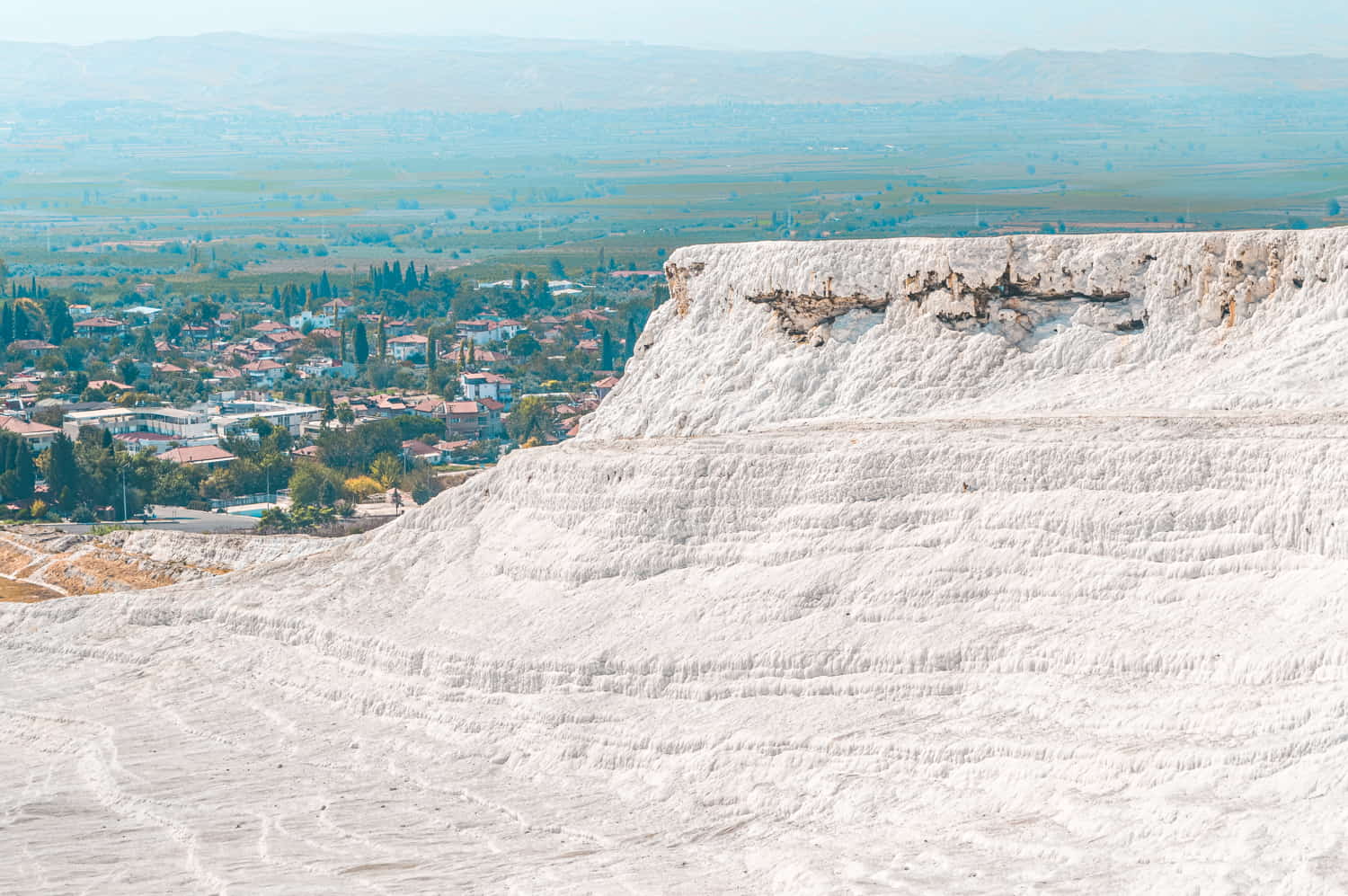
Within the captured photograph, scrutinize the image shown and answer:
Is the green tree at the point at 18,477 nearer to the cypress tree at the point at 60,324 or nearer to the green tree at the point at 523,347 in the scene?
the green tree at the point at 523,347

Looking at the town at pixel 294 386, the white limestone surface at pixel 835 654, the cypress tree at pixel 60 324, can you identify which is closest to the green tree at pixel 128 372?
the town at pixel 294 386

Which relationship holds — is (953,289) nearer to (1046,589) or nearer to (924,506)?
(924,506)

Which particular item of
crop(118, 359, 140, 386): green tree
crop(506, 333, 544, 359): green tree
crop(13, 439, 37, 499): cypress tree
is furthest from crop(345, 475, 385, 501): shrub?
crop(506, 333, 544, 359): green tree

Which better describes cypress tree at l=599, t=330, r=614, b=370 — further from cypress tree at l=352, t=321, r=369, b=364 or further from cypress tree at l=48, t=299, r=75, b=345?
cypress tree at l=48, t=299, r=75, b=345

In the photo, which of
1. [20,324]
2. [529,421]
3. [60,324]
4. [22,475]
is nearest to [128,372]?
[20,324]

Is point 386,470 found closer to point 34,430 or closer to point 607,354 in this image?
point 34,430

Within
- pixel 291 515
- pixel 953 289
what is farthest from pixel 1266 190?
pixel 953 289
